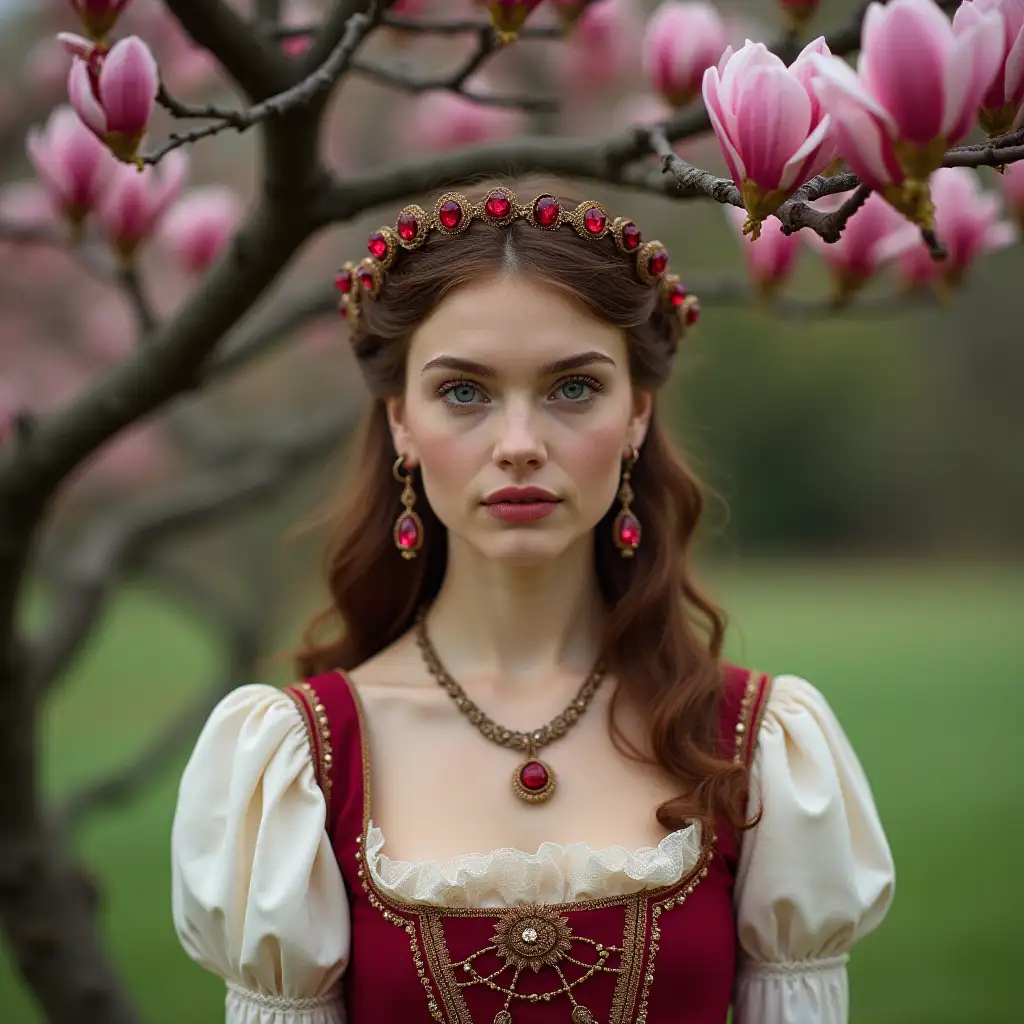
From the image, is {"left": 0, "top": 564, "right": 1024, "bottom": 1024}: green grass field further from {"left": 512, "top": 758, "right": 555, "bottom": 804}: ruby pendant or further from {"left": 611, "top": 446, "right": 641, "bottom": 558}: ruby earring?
{"left": 512, "top": 758, "right": 555, "bottom": 804}: ruby pendant

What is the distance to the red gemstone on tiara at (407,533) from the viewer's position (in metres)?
1.74

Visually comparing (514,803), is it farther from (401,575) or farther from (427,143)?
(427,143)

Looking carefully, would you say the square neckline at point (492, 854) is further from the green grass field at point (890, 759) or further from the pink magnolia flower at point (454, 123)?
the pink magnolia flower at point (454, 123)

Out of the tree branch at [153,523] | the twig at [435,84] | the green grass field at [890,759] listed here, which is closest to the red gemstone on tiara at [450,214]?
the twig at [435,84]

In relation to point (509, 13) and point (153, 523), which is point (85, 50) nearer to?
point (509, 13)

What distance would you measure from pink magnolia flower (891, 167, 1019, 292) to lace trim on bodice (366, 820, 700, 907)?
29.3 inches

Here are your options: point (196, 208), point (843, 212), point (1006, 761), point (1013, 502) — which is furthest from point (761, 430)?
point (843, 212)

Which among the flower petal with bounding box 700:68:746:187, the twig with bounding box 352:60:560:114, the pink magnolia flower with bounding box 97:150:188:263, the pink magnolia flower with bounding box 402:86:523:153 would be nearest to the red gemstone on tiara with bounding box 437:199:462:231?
the twig with bounding box 352:60:560:114

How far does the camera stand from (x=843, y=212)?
1021mm

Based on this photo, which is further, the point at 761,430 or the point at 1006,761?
the point at 761,430

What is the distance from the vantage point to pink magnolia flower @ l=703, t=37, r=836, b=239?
3.41ft

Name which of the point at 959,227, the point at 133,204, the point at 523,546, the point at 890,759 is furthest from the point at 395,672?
the point at 890,759

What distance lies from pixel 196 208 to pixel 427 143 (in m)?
0.66

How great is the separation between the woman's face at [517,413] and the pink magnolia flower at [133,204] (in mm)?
378
